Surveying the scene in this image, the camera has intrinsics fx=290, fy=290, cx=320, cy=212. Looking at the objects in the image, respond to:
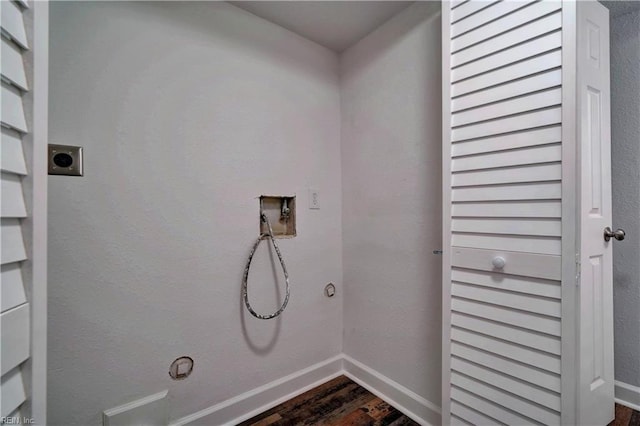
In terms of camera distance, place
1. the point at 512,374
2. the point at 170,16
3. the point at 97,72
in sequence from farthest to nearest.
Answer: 1. the point at 170,16
2. the point at 97,72
3. the point at 512,374

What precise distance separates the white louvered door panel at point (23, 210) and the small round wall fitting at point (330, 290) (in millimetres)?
1443

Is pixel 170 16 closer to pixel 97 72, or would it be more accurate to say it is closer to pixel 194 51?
pixel 194 51

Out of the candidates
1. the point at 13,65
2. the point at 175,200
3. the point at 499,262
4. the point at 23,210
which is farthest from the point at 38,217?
the point at 499,262

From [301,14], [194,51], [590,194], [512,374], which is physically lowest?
[512,374]

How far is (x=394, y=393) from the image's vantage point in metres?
1.64

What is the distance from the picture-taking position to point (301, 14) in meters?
1.62

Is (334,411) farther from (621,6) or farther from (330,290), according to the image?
(621,6)

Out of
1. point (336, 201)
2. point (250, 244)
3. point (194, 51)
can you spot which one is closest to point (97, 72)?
point (194, 51)

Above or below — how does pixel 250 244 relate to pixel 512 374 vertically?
above

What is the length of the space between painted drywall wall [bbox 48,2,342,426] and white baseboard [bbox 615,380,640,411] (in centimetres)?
155

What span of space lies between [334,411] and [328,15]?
218 centimetres

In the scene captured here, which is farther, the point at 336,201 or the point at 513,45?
the point at 336,201

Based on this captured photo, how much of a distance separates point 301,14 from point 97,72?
106 centimetres

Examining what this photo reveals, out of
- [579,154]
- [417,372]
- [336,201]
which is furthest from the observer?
[336,201]
